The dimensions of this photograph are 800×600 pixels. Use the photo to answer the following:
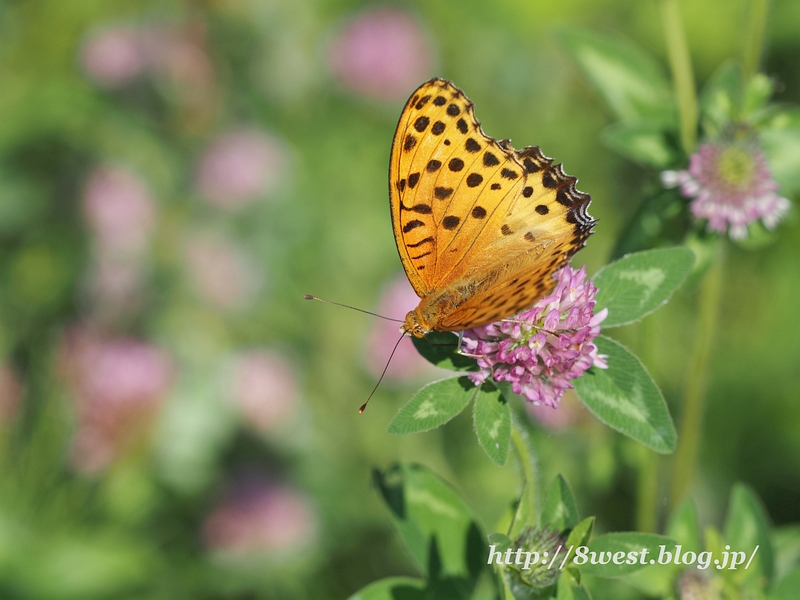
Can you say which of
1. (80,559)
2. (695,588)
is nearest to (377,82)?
(80,559)

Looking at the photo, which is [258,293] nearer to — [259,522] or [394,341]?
[394,341]

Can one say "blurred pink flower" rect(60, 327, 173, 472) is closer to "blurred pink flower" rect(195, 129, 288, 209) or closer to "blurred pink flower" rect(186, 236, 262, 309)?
"blurred pink flower" rect(186, 236, 262, 309)

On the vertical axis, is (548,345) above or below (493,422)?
above

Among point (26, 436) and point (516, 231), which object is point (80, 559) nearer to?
point (26, 436)

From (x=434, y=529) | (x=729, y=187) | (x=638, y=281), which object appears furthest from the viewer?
Result: (x=729, y=187)

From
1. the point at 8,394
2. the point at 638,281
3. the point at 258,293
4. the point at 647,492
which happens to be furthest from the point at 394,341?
the point at 638,281

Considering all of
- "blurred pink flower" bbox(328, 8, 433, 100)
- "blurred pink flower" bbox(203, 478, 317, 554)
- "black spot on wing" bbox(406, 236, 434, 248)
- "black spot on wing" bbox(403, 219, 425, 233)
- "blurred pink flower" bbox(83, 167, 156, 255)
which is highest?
"blurred pink flower" bbox(328, 8, 433, 100)

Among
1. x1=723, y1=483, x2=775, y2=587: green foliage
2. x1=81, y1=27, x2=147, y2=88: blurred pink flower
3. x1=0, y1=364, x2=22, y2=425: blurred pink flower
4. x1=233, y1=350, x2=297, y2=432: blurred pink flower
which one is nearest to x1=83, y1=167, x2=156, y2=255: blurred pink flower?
x1=81, y1=27, x2=147, y2=88: blurred pink flower

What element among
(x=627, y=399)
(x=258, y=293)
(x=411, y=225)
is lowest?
(x=627, y=399)

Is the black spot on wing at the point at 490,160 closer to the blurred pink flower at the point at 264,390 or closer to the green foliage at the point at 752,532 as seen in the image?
the green foliage at the point at 752,532
